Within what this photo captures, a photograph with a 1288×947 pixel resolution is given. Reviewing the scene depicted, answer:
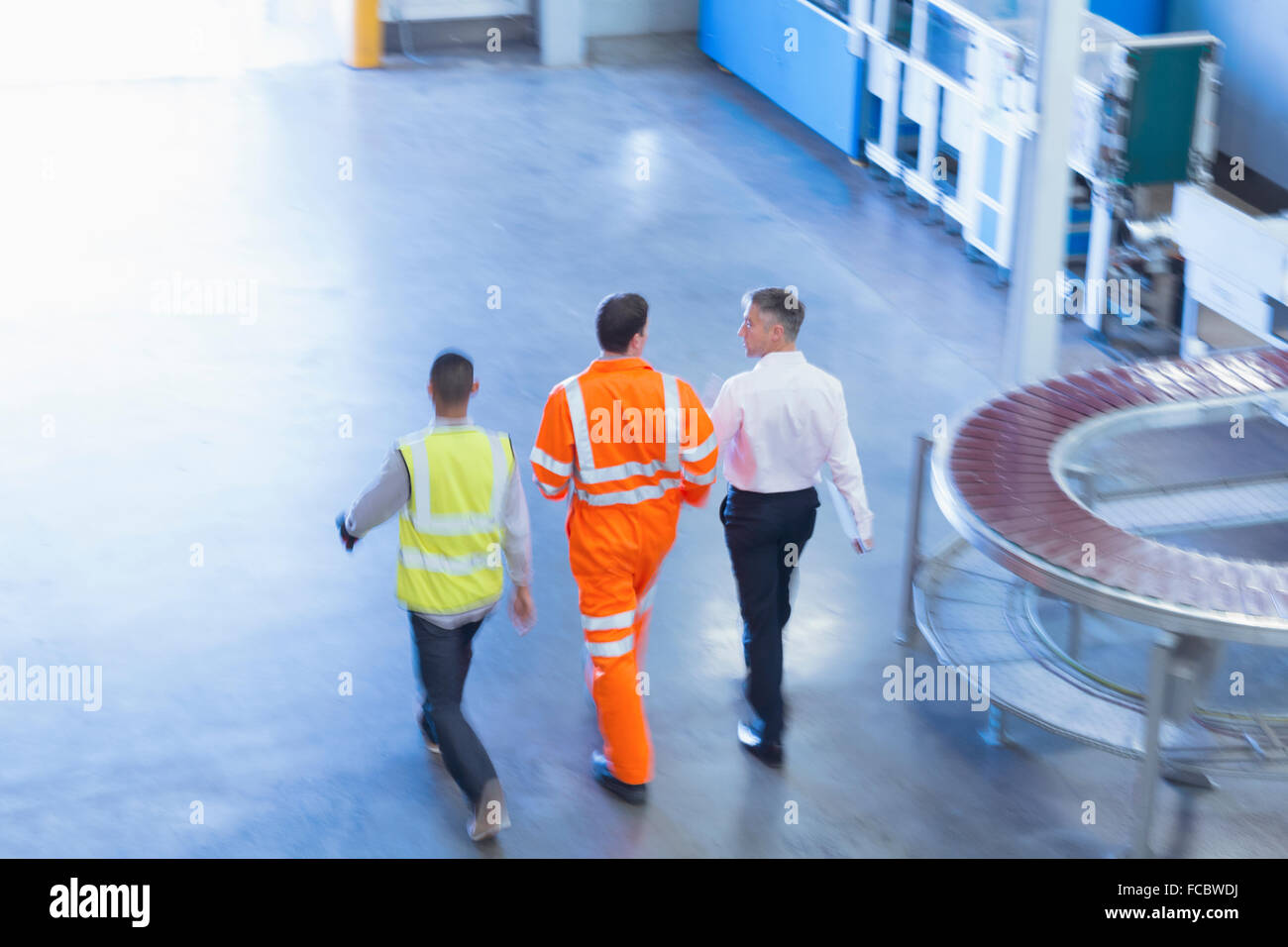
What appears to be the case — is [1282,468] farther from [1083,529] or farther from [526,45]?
[526,45]

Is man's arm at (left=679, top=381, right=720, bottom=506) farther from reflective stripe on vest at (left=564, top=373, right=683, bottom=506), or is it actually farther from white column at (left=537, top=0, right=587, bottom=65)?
white column at (left=537, top=0, right=587, bottom=65)

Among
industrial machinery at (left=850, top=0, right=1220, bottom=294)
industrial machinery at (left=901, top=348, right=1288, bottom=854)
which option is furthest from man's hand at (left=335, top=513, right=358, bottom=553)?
industrial machinery at (left=850, top=0, right=1220, bottom=294)

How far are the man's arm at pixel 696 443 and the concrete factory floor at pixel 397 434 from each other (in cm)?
97

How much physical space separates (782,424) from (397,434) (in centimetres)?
275

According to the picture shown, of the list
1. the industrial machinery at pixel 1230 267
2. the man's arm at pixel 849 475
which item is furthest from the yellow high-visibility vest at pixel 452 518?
the industrial machinery at pixel 1230 267

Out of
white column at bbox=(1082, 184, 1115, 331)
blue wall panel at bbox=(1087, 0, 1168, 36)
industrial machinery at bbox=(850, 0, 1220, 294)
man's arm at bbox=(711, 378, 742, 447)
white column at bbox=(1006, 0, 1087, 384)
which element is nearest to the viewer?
man's arm at bbox=(711, 378, 742, 447)

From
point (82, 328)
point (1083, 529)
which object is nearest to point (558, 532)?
point (1083, 529)

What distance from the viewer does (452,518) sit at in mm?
4379

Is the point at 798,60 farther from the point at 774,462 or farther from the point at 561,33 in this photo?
the point at 774,462

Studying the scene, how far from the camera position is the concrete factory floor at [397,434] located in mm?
4781

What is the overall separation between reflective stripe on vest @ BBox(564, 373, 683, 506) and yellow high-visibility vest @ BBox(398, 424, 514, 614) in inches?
7.9

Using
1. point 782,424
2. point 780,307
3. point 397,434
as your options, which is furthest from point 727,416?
point 397,434

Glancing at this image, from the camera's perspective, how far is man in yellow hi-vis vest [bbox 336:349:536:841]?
435 cm

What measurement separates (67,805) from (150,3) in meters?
9.89
